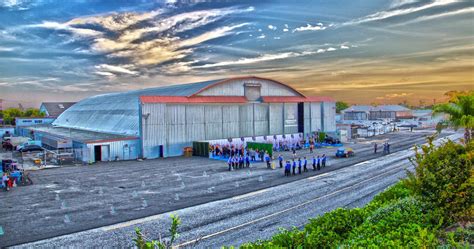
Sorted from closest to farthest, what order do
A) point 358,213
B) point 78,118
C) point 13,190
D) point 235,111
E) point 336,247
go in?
point 336,247, point 358,213, point 13,190, point 235,111, point 78,118

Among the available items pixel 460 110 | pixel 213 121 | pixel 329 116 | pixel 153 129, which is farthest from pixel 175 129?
pixel 329 116

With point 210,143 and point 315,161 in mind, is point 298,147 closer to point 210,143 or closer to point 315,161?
point 210,143

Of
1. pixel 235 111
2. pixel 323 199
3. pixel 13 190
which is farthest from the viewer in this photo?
pixel 235 111

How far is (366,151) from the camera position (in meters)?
48.5

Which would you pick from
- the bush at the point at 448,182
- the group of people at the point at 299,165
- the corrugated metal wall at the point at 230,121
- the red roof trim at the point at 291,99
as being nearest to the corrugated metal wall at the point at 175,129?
the corrugated metal wall at the point at 230,121

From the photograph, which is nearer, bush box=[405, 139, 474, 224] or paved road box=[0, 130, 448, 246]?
bush box=[405, 139, 474, 224]

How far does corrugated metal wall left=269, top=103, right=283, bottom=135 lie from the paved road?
1903 centimetres

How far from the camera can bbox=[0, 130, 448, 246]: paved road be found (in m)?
18.4

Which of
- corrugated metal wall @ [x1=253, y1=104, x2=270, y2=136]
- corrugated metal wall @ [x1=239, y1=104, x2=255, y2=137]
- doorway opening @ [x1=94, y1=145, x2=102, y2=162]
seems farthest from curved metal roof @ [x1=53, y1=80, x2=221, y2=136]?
corrugated metal wall @ [x1=253, y1=104, x2=270, y2=136]

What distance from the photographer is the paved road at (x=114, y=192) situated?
726 inches

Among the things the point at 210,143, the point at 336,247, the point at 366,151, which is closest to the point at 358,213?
the point at 336,247

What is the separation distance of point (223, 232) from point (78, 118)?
6389 centimetres

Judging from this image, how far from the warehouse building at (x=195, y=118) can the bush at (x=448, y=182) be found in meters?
35.3

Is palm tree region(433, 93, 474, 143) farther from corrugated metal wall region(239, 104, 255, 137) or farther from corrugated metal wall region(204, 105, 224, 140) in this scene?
corrugated metal wall region(239, 104, 255, 137)
